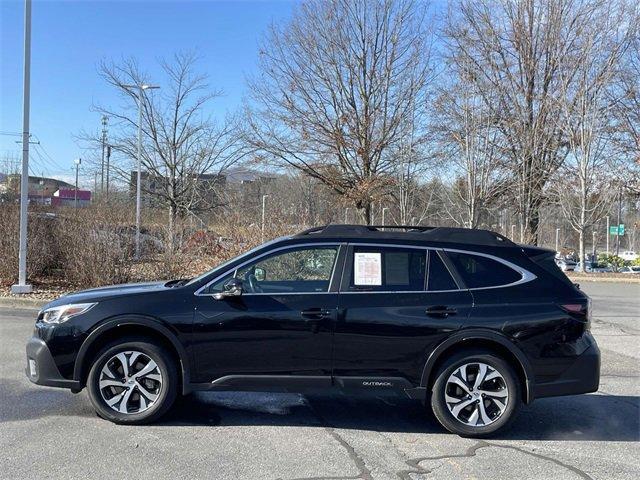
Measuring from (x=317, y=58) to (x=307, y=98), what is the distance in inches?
54.7

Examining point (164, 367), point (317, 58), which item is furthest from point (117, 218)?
point (317, 58)

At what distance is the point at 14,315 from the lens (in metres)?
10.9

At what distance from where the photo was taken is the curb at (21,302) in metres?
12.0

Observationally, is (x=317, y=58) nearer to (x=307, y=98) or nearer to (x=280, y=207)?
Answer: (x=307, y=98)

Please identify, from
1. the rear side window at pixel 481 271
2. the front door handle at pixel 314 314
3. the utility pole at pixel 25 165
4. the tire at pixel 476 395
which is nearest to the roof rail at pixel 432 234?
the rear side window at pixel 481 271

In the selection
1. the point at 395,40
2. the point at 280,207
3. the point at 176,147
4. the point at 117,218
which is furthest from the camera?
the point at 176,147

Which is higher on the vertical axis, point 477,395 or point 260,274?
point 260,274

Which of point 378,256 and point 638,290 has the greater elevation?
point 378,256

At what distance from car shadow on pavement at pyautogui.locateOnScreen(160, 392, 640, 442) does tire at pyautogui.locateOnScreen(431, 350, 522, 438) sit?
22 centimetres

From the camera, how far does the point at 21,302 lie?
39.9 feet

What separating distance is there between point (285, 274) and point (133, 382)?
1.66 metres

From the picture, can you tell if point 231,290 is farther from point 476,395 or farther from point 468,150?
point 468,150

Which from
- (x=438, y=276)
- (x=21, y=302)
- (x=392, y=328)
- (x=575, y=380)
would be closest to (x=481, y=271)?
(x=438, y=276)

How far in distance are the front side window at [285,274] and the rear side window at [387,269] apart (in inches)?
9.6
